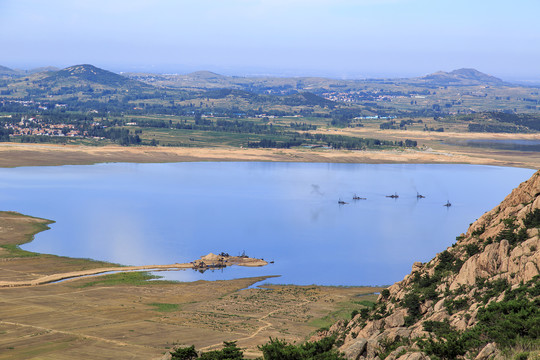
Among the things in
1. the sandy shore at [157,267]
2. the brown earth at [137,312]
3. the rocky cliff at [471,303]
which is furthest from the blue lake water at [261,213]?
the rocky cliff at [471,303]

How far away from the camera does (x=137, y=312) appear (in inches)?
1394

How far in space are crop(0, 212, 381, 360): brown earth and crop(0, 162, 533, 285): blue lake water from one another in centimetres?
346

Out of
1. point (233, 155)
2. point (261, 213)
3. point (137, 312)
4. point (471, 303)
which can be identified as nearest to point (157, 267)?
point (137, 312)

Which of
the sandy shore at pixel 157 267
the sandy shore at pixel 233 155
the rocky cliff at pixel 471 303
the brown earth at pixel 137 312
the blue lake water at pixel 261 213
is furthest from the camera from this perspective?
the sandy shore at pixel 233 155

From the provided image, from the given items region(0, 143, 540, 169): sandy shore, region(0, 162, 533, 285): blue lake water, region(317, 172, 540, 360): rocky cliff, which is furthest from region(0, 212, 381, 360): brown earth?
region(0, 143, 540, 169): sandy shore

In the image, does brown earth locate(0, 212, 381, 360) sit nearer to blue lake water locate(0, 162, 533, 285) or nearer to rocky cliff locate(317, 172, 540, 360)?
blue lake water locate(0, 162, 533, 285)

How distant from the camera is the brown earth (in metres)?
29.3

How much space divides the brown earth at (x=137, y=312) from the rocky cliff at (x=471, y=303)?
7.10m

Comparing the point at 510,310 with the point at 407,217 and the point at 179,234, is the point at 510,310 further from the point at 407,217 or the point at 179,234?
the point at 407,217

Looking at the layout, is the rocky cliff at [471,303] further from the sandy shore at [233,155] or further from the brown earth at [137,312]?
the sandy shore at [233,155]

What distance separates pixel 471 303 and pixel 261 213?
46.6m

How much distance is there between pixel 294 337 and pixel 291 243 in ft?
80.7

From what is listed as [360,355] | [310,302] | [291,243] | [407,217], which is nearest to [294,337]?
[310,302]

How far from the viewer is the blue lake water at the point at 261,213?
1971 inches
